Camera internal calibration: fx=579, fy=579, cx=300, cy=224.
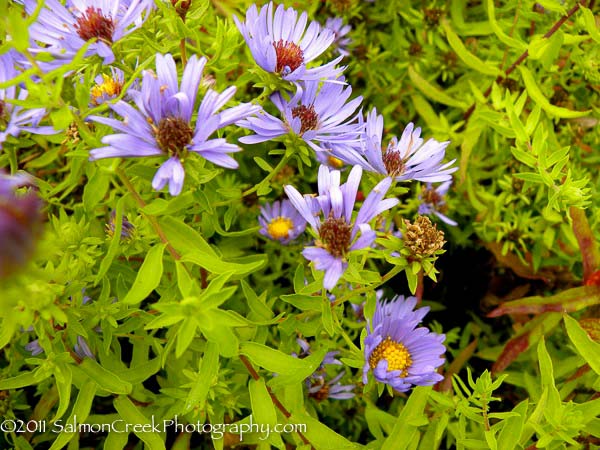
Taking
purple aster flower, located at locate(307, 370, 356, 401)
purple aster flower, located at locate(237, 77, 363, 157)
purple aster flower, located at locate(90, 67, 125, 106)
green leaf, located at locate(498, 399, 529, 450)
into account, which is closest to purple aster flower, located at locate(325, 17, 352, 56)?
purple aster flower, located at locate(237, 77, 363, 157)

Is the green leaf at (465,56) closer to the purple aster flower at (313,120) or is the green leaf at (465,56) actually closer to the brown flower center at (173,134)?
the purple aster flower at (313,120)

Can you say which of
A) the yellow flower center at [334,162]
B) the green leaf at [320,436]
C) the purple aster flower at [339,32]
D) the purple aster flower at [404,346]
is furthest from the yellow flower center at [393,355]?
the purple aster flower at [339,32]

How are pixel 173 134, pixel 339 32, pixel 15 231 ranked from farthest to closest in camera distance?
pixel 339 32 → pixel 173 134 → pixel 15 231

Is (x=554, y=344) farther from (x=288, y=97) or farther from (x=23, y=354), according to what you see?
(x=23, y=354)

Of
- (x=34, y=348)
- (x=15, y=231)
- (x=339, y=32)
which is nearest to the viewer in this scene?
(x=15, y=231)

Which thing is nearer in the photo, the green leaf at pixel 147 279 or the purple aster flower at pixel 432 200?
the green leaf at pixel 147 279

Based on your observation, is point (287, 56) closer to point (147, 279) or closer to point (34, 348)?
point (147, 279)

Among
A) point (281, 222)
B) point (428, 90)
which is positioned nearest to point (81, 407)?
point (281, 222)
